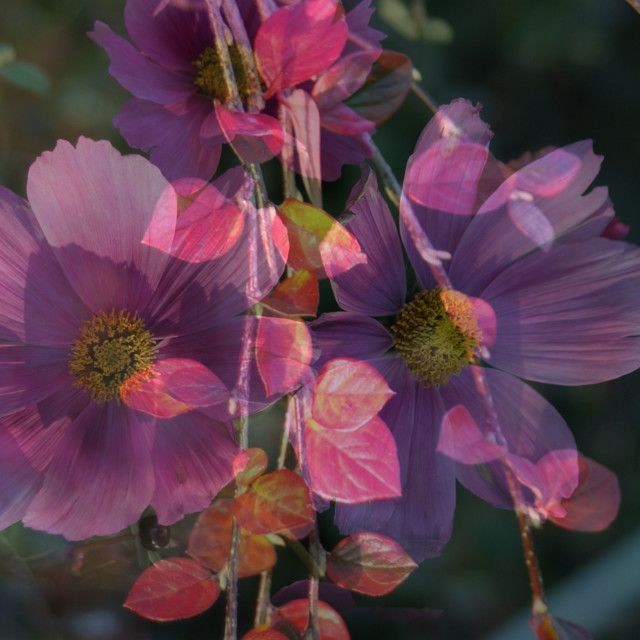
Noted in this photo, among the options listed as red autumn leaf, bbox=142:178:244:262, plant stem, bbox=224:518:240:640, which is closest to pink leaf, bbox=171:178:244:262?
red autumn leaf, bbox=142:178:244:262

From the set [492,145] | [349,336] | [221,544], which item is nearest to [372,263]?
[349,336]

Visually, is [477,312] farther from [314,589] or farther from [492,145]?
[492,145]

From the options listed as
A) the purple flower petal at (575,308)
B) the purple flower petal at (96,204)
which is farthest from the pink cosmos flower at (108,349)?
the purple flower petal at (575,308)

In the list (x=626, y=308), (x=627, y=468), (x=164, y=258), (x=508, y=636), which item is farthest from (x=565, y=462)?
(x=627, y=468)

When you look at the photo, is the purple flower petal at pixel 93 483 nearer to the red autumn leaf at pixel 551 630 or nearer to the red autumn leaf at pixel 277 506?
the red autumn leaf at pixel 277 506

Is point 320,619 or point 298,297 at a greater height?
point 298,297

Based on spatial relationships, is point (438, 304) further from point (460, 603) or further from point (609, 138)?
point (609, 138)
